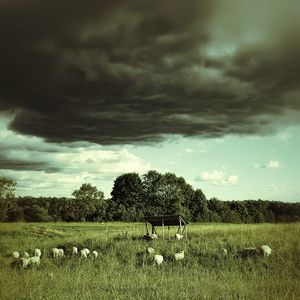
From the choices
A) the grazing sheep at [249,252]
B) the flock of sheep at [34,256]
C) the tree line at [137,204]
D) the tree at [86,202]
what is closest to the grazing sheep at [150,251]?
the flock of sheep at [34,256]

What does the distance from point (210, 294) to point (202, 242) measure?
10505 millimetres

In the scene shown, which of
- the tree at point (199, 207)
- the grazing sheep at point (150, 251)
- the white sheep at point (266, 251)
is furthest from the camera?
the tree at point (199, 207)

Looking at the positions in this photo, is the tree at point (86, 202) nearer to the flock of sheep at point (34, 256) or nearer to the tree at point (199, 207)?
the tree at point (199, 207)

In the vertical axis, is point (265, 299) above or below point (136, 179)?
below

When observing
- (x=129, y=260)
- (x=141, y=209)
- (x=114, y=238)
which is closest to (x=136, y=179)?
(x=141, y=209)

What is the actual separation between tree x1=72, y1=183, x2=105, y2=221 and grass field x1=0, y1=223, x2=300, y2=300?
47.6 meters

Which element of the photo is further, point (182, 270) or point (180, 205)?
point (180, 205)

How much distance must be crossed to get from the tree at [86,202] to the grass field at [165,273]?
1874 inches

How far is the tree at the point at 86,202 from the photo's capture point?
71.9 meters

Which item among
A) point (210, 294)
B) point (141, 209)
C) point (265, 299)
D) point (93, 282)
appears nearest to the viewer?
point (265, 299)

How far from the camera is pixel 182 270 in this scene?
12844 mm

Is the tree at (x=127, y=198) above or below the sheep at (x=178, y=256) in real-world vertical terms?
above

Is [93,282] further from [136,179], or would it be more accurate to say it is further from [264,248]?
[136,179]

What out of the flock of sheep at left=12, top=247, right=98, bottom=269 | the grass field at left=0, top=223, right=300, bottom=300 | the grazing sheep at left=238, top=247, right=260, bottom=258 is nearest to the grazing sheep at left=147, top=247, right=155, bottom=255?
the grass field at left=0, top=223, right=300, bottom=300
